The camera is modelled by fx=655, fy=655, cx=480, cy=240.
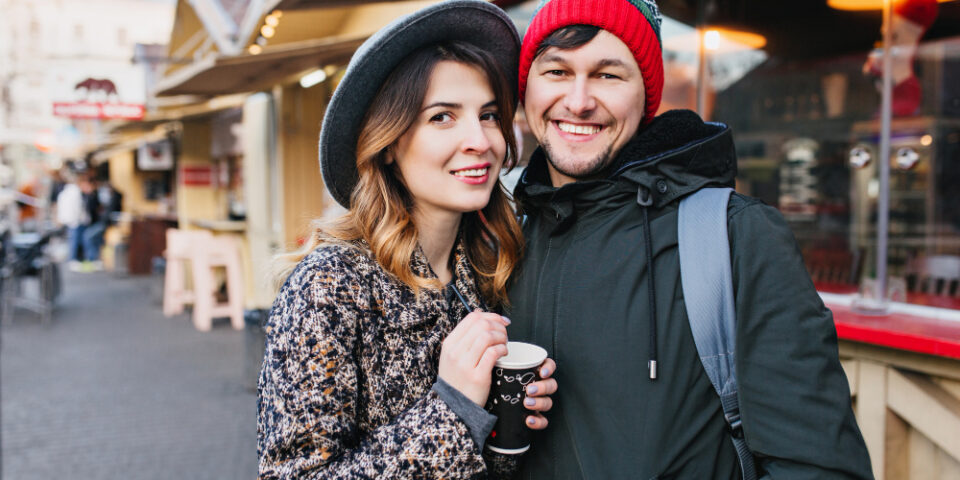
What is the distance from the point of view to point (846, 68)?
664cm

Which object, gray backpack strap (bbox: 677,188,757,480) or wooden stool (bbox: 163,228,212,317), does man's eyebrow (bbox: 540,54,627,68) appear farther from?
wooden stool (bbox: 163,228,212,317)

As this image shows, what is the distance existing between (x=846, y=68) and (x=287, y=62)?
5453 millimetres

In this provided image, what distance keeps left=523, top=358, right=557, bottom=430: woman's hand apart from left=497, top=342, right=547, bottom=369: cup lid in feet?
0.07

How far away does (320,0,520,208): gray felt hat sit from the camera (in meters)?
1.60

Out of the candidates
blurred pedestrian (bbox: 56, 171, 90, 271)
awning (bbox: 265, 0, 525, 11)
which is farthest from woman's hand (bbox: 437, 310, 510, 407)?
blurred pedestrian (bbox: 56, 171, 90, 271)

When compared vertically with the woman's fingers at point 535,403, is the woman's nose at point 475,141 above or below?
above

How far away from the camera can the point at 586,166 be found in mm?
1661

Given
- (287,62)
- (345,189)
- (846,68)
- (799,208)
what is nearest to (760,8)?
(846,68)

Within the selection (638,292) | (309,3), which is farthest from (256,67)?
(638,292)

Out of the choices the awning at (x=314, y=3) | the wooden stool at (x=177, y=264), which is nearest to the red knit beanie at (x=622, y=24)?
the awning at (x=314, y=3)

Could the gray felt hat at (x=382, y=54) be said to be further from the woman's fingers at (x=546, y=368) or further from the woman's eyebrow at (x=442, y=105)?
the woman's fingers at (x=546, y=368)

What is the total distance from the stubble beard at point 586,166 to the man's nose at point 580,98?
0.11 metres

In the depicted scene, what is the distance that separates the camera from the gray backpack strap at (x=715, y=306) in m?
1.29

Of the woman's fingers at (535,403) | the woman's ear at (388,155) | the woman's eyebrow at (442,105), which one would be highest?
the woman's eyebrow at (442,105)
